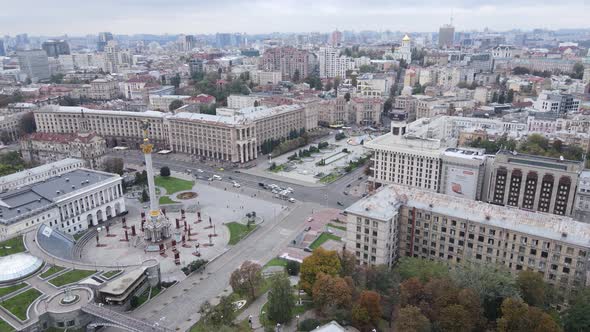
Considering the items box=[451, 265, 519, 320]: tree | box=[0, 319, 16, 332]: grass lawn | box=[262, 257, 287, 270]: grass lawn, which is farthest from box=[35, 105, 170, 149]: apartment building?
box=[451, 265, 519, 320]: tree

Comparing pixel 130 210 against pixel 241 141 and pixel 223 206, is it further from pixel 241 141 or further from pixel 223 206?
pixel 241 141

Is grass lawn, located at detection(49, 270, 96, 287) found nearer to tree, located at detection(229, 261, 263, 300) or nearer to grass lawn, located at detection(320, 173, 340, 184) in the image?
tree, located at detection(229, 261, 263, 300)

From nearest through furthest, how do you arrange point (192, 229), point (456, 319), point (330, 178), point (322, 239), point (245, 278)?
point (456, 319), point (245, 278), point (322, 239), point (192, 229), point (330, 178)

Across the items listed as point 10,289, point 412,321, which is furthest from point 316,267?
point 10,289

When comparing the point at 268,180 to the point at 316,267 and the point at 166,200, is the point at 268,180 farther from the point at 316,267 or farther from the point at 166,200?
the point at 316,267

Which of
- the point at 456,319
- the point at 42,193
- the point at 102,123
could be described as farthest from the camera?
the point at 102,123

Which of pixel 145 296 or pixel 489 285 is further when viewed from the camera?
pixel 145 296

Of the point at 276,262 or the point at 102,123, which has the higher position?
the point at 102,123
